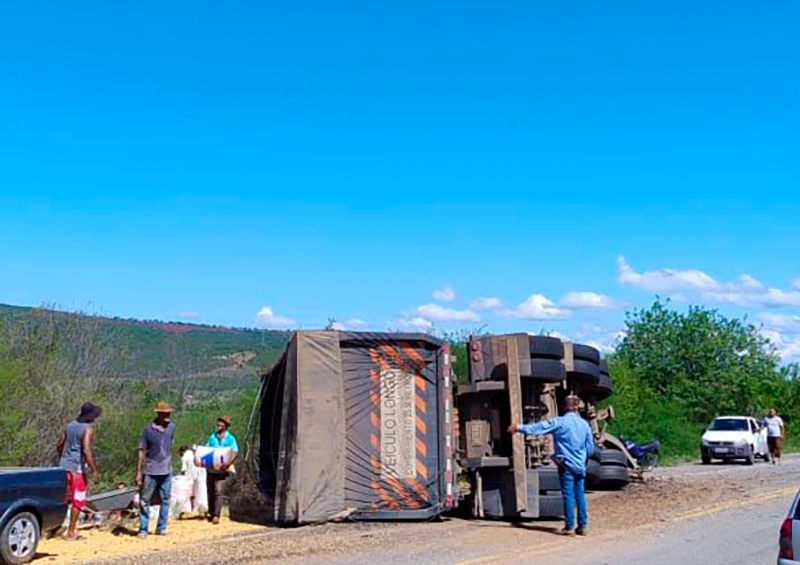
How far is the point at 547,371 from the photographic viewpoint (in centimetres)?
1438

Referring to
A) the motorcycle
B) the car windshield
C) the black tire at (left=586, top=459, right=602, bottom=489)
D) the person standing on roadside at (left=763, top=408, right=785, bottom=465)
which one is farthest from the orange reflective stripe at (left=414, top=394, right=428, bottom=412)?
the car windshield

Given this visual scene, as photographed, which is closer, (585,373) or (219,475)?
(219,475)

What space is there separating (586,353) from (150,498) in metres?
7.19

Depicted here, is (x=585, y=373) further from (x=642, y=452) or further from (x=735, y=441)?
(x=735, y=441)

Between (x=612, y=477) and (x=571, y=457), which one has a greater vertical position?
(x=571, y=457)

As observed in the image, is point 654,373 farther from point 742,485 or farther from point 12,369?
point 12,369

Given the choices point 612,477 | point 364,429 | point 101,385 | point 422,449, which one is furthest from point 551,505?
point 101,385

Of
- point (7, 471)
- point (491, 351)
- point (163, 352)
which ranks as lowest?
point (7, 471)

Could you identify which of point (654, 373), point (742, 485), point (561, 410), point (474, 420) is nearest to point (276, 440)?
point (474, 420)

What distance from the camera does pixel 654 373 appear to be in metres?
53.5

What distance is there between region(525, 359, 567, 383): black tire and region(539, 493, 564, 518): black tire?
1704 mm

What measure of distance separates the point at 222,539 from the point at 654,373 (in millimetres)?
44101

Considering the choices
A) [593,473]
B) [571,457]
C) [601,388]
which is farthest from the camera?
[593,473]

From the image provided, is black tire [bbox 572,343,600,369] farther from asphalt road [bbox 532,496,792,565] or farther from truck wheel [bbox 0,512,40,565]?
truck wheel [bbox 0,512,40,565]
